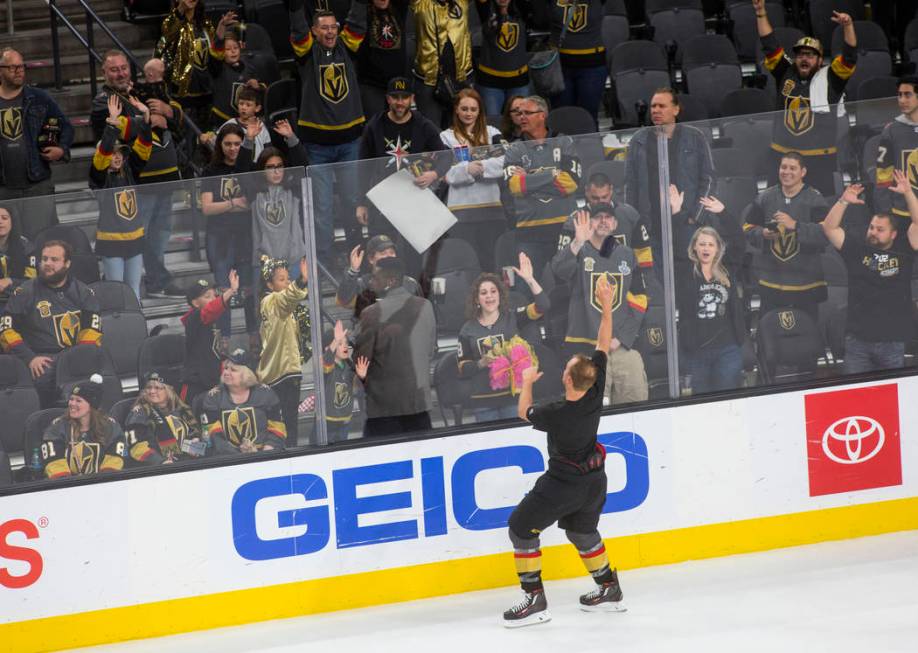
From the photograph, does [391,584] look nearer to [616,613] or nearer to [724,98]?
[616,613]

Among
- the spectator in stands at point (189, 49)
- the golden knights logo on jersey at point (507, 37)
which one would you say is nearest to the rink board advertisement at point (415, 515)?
the golden knights logo on jersey at point (507, 37)

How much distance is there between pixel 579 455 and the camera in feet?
21.1

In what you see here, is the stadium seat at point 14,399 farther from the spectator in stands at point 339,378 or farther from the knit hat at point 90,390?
the spectator in stands at point 339,378

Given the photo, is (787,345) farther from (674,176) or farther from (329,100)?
(329,100)

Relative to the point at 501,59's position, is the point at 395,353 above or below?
below

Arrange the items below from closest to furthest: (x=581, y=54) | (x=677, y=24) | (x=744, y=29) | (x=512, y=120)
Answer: (x=512, y=120) → (x=581, y=54) → (x=677, y=24) → (x=744, y=29)

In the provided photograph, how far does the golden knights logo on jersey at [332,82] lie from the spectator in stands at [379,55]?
469 mm

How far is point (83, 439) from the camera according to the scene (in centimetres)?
650

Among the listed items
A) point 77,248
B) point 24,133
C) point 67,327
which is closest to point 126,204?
point 77,248

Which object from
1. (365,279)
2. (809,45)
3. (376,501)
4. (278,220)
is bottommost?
(376,501)

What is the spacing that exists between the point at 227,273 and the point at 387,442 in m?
1.16

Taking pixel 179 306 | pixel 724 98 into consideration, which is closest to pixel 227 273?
pixel 179 306

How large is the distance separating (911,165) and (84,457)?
451cm

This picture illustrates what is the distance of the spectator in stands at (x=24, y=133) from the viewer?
820cm
